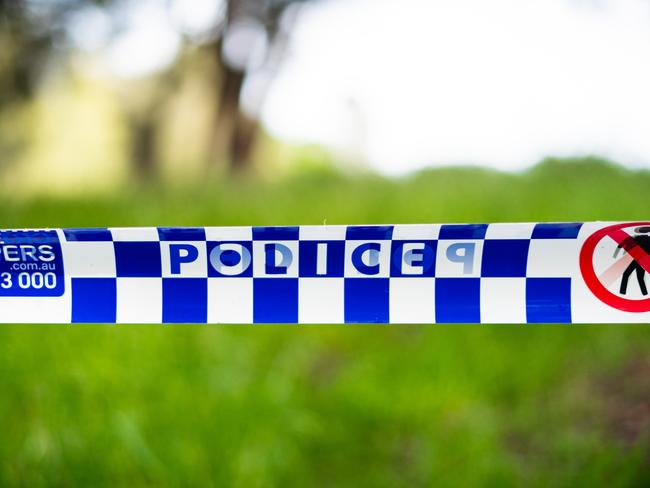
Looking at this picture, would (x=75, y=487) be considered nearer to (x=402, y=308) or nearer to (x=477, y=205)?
(x=402, y=308)

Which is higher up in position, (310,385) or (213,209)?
(213,209)

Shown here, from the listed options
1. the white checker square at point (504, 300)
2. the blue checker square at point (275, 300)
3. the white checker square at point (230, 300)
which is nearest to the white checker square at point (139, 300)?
the white checker square at point (230, 300)

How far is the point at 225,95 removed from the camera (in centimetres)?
696

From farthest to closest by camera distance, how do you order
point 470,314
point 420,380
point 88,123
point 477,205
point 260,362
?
point 88,123, point 477,205, point 260,362, point 420,380, point 470,314

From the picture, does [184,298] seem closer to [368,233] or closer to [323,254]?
[323,254]

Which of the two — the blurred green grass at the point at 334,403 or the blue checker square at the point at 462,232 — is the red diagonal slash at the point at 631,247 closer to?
the blue checker square at the point at 462,232

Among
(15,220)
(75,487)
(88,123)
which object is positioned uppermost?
Answer: (88,123)

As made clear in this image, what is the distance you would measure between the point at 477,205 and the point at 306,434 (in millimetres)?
1912

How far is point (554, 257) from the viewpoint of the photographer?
1.28 metres

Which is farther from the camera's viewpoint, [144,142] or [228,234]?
[144,142]

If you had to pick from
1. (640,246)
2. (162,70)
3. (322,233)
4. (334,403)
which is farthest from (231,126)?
(640,246)

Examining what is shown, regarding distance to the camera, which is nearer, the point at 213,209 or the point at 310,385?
the point at 310,385

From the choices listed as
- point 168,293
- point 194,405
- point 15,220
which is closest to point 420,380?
point 194,405

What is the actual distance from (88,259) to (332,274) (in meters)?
0.55
